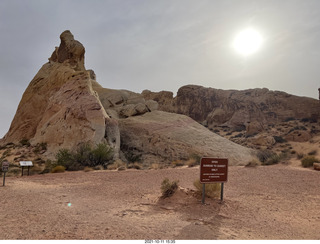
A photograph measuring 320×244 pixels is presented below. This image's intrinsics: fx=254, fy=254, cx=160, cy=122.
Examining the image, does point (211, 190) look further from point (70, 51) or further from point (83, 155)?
point (70, 51)

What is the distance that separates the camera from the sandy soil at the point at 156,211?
5027 millimetres

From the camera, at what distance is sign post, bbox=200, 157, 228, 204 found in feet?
25.3

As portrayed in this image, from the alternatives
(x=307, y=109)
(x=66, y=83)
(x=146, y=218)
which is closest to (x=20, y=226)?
(x=146, y=218)

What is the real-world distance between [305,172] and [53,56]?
32.5 m

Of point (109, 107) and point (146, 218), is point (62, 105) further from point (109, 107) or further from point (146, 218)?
point (146, 218)

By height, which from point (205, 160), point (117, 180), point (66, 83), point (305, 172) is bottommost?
point (117, 180)

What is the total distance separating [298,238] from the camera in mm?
5055

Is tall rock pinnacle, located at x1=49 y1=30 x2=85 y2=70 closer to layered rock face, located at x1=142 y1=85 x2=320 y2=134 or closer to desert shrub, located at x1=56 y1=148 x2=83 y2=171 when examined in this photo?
desert shrub, located at x1=56 y1=148 x2=83 y2=171

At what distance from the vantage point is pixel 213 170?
7992 millimetres

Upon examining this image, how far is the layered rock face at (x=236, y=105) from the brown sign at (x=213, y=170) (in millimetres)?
48909

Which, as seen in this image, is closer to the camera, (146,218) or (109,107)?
(146,218)

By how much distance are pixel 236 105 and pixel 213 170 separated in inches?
2409

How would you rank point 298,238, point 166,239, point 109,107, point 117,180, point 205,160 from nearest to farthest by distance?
1. point 166,239
2. point 298,238
3. point 205,160
4. point 117,180
5. point 109,107

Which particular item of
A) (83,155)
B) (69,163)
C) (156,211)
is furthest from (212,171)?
(83,155)
